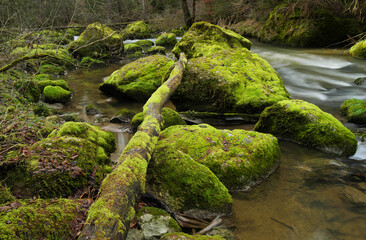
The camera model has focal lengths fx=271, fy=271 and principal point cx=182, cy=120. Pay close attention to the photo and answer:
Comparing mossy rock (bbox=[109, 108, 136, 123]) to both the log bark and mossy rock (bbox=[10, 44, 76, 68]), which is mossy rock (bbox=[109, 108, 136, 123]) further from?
the log bark

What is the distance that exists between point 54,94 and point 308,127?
812 centimetres

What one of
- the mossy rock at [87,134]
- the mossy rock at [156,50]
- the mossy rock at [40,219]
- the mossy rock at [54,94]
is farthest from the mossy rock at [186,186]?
the mossy rock at [156,50]

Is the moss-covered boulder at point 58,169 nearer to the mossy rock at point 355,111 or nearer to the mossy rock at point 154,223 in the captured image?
the mossy rock at point 154,223

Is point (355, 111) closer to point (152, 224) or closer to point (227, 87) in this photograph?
point (227, 87)

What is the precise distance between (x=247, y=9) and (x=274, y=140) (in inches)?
928

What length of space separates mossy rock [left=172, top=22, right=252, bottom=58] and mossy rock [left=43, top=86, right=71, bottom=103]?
444cm

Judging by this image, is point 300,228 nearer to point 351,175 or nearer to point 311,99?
point 351,175

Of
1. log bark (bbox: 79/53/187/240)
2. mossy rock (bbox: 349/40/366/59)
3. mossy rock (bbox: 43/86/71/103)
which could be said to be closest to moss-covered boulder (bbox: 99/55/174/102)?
mossy rock (bbox: 43/86/71/103)

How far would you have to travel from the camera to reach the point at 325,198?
14.2ft

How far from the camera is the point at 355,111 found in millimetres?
7172

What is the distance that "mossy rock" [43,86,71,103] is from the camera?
9.44 metres

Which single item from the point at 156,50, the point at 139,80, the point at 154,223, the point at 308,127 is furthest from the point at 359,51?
the point at 154,223

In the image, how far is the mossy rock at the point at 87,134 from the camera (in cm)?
516

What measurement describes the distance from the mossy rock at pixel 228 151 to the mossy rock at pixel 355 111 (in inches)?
129
